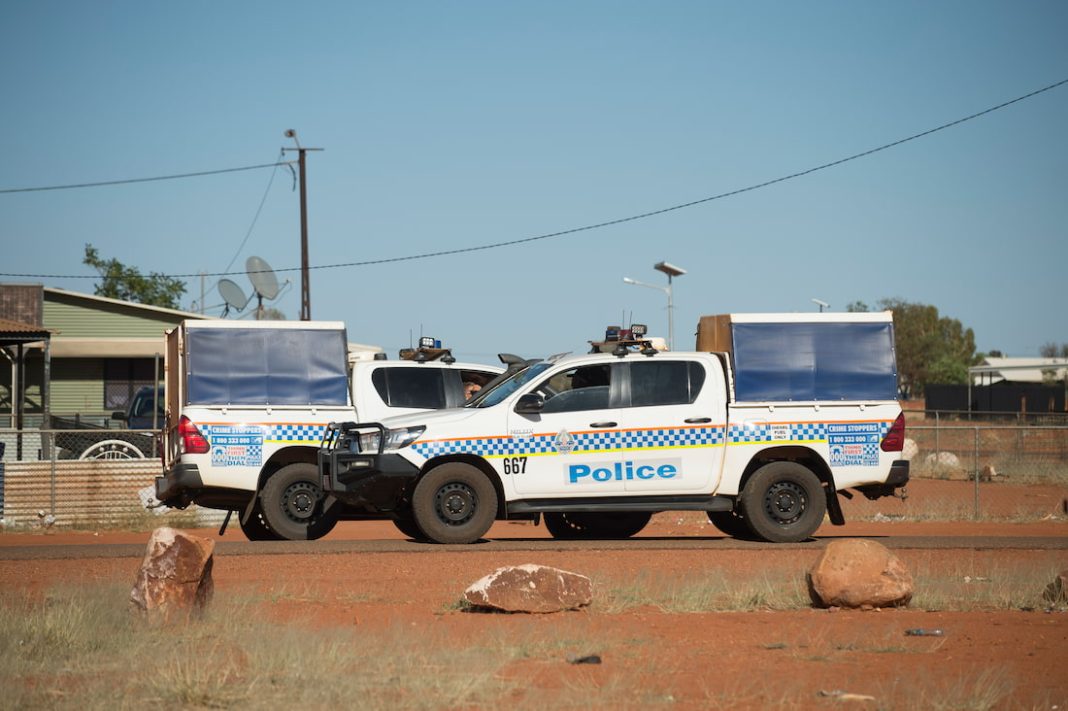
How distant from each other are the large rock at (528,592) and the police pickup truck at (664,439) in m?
3.75

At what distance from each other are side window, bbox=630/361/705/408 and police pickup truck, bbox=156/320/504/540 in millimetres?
2745

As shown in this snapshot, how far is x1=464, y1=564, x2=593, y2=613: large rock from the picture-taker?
10617 millimetres

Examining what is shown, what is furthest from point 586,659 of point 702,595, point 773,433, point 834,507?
point 834,507

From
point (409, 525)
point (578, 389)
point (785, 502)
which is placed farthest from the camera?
point (409, 525)

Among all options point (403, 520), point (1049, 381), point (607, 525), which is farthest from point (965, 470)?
point (1049, 381)

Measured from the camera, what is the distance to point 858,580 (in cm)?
1088

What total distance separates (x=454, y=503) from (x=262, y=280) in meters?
21.2

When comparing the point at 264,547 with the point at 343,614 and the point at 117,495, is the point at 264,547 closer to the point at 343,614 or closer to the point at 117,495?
the point at 343,614

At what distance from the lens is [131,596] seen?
401 inches

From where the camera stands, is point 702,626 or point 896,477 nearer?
point 702,626

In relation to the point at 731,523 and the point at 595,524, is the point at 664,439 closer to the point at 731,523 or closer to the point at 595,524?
the point at 731,523

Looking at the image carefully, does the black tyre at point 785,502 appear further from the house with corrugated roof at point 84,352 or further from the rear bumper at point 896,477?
the house with corrugated roof at point 84,352

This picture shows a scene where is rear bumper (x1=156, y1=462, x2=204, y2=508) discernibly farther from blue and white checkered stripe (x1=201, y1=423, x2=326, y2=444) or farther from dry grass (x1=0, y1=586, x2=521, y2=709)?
dry grass (x1=0, y1=586, x2=521, y2=709)

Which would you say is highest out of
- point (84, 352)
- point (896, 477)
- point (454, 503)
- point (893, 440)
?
point (84, 352)
